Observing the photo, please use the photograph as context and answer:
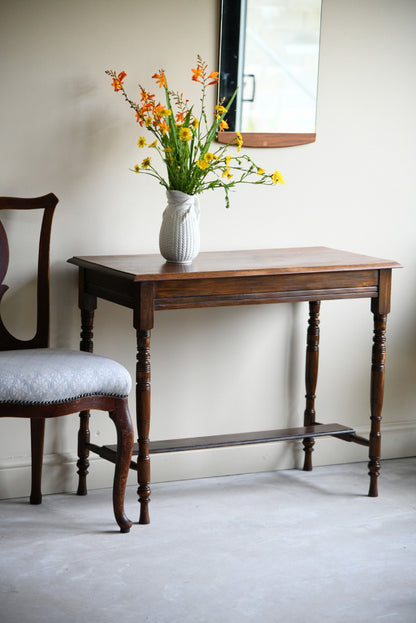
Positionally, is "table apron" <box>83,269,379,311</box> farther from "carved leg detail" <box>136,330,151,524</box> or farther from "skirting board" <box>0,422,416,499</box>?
"skirting board" <box>0,422,416,499</box>

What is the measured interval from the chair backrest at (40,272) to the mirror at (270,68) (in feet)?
2.40

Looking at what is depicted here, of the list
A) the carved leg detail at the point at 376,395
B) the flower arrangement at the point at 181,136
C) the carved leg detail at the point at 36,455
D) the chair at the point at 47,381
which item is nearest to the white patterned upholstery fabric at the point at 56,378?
the chair at the point at 47,381

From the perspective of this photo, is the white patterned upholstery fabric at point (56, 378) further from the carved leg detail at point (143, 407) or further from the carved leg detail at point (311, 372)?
the carved leg detail at point (311, 372)

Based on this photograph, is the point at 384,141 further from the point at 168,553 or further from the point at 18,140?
the point at 168,553

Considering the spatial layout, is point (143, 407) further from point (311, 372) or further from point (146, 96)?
point (146, 96)

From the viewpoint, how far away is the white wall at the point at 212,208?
308 cm

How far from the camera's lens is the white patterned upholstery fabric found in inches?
101

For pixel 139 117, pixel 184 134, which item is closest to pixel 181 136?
pixel 184 134

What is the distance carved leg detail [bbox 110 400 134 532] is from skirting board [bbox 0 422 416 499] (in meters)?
0.45

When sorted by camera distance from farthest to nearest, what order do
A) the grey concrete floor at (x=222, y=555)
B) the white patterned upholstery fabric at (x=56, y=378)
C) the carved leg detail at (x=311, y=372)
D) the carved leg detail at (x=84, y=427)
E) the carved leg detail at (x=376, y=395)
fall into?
the carved leg detail at (x=311, y=372), the carved leg detail at (x=376, y=395), the carved leg detail at (x=84, y=427), the white patterned upholstery fabric at (x=56, y=378), the grey concrete floor at (x=222, y=555)

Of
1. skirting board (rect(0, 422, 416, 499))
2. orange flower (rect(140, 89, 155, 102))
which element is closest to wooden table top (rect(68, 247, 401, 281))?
orange flower (rect(140, 89, 155, 102))

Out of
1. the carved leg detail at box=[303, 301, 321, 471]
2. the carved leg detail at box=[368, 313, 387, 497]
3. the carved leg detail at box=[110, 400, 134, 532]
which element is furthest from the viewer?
the carved leg detail at box=[303, 301, 321, 471]

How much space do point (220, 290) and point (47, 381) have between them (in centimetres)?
66

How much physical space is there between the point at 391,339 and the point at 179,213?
126cm
